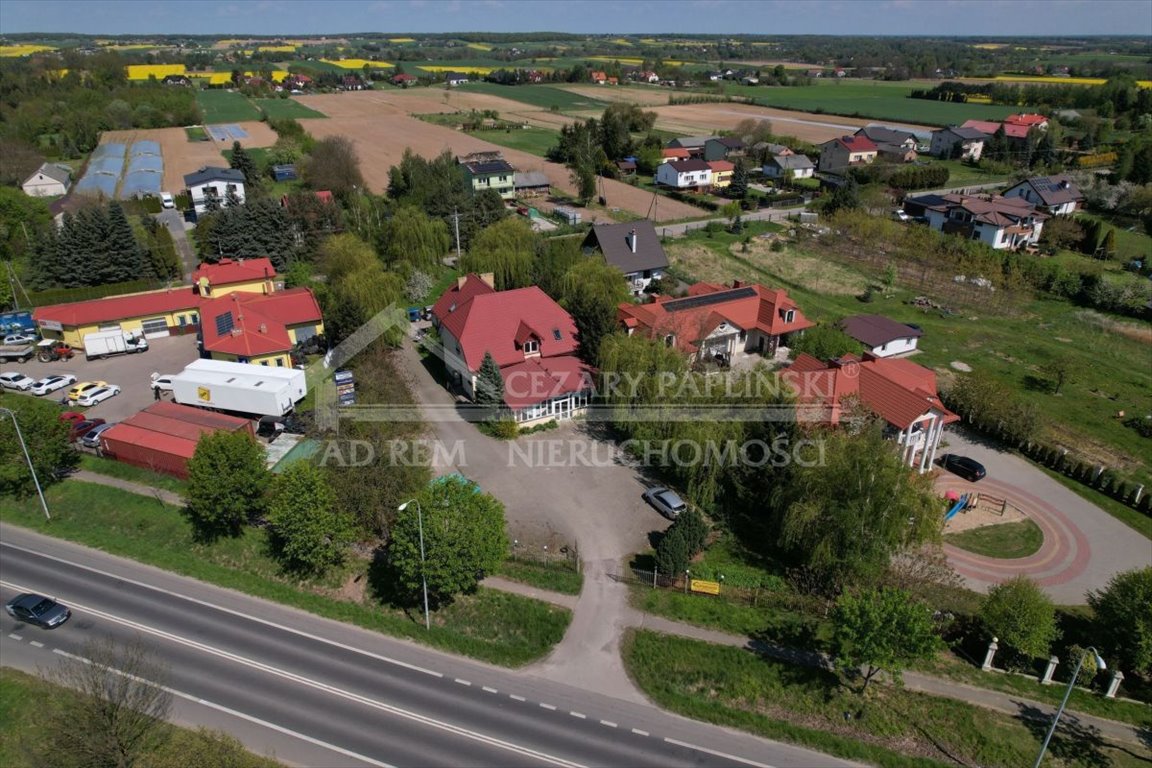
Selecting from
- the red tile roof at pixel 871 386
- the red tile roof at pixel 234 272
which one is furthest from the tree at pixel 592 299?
the red tile roof at pixel 234 272

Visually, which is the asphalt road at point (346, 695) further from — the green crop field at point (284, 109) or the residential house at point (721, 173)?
the green crop field at point (284, 109)

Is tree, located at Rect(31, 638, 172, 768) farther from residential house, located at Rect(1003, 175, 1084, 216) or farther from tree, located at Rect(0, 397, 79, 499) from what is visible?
residential house, located at Rect(1003, 175, 1084, 216)

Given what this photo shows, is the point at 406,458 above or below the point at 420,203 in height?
below

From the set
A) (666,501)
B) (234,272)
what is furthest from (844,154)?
(666,501)

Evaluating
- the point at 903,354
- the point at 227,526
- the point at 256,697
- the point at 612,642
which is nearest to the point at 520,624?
the point at 612,642

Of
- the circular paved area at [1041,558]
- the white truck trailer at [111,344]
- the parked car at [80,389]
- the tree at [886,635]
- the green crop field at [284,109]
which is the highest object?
the green crop field at [284,109]

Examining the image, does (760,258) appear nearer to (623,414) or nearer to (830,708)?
(623,414)

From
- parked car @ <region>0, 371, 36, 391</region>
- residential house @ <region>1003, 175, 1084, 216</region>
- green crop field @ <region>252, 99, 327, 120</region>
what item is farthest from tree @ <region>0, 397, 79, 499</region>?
green crop field @ <region>252, 99, 327, 120</region>

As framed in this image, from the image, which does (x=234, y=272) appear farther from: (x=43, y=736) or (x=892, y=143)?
(x=892, y=143)
